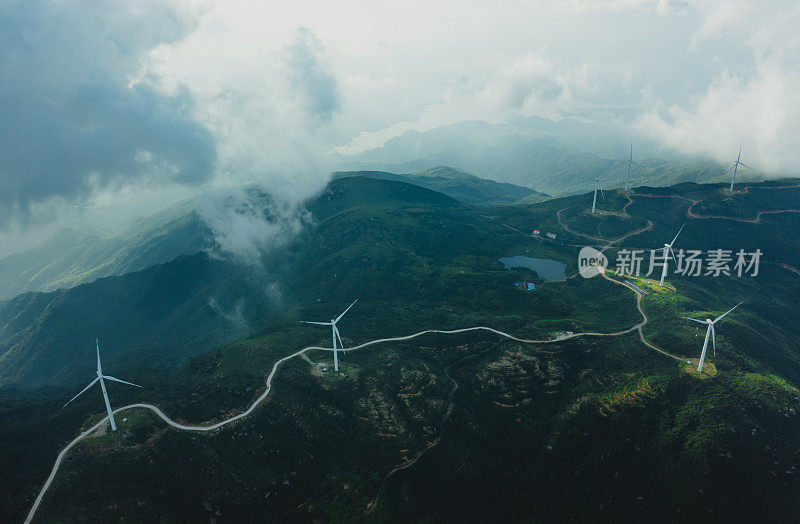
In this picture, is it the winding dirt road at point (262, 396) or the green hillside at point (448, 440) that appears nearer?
the winding dirt road at point (262, 396)

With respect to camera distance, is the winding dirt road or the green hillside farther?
the green hillside

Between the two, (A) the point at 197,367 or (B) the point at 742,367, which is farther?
(A) the point at 197,367

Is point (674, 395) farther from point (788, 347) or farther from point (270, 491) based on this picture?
point (270, 491)

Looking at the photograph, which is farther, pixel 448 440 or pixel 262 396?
pixel 262 396

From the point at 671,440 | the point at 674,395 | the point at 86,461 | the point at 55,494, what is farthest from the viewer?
the point at 674,395

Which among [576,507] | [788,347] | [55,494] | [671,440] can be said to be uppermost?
[55,494]

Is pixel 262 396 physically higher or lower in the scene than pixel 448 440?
higher

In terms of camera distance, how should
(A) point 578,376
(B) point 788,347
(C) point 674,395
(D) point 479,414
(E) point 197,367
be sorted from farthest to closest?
(B) point 788,347 < (E) point 197,367 < (A) point 578,376 < (D) point 479,414 < (C) point 674,395

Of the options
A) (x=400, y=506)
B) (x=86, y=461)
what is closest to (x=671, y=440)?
(x=400, y=506)

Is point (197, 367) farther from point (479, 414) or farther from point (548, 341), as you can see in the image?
point (548, 341)

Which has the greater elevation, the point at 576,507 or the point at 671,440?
the point at 671,440
